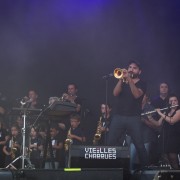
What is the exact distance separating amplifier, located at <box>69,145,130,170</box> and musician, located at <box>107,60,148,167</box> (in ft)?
3.85

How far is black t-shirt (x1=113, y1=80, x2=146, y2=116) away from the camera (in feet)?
23.7

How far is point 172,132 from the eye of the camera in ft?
28.3

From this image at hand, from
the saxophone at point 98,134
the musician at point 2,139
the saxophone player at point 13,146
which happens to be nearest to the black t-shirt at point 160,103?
the saxophone at point 98,134

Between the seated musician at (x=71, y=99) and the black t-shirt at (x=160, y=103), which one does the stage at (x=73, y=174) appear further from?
the seated musician at (x=71, y=99)

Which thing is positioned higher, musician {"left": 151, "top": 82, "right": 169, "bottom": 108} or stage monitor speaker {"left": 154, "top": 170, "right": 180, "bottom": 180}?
musician {"left": 151, "top": 82, "right": 169, "bottom": 108}

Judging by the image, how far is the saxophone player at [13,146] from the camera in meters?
9.78

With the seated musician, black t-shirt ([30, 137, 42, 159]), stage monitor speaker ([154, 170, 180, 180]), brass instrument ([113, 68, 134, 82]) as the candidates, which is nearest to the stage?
stage monitor speaker ([154, 170, 180, 180])

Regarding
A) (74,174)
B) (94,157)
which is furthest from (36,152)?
(74,174)

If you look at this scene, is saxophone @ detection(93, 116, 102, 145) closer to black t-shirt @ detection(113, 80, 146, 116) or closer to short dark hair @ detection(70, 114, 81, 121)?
short dark hair @ detection(70, 114, 81, 121)

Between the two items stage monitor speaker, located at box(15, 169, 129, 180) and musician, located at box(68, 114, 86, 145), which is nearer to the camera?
stage monitor speaker, located at box(15, 169, 129, 180)

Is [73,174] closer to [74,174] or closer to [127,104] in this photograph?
[74,174]

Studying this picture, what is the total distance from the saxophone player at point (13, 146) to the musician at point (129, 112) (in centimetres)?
335

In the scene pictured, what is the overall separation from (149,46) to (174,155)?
10.2 feet

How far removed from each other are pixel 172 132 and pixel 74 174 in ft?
13.1
